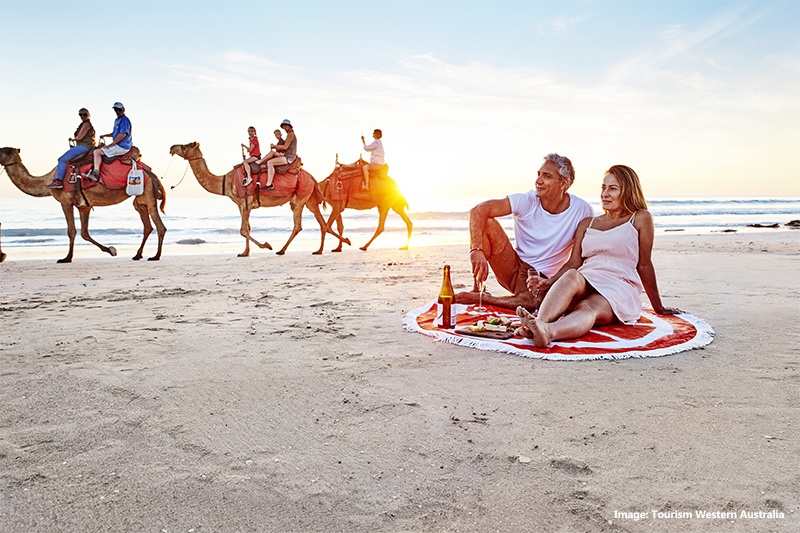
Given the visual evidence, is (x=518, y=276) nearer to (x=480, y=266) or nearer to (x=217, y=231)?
(x=480, y=266)

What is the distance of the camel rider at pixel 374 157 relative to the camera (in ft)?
42.4

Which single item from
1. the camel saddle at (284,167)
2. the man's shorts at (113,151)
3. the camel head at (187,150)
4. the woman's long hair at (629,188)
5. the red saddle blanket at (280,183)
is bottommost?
the woman's long hair at (629,188)

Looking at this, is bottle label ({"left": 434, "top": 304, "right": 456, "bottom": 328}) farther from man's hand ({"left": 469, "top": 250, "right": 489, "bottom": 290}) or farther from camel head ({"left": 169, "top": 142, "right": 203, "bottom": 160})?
camel head ({"left": 169, "top": 142, "right": 203, "bottom": 160})

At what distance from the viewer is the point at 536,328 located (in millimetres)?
3652

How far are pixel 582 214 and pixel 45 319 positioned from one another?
506 cm

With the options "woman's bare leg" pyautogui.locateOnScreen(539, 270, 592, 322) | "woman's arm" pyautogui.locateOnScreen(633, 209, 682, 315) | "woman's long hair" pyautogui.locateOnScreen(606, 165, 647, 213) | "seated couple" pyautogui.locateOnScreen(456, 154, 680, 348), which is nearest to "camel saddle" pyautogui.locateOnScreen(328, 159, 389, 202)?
"seated couple" pyautogui.locateOnScreen(456, 154, 680, 348)

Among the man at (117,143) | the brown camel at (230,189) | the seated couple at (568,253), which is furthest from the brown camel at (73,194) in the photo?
the seated couple at (568,253)

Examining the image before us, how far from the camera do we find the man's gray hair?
4.57m

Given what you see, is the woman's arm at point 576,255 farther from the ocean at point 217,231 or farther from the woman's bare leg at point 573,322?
the ocean at point 217,231

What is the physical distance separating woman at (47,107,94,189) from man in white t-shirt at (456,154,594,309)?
9.26 metres

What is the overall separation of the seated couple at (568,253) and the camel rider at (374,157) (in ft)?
28.0

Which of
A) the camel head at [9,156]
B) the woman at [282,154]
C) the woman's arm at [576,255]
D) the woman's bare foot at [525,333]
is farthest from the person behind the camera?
the woman at [282,154]

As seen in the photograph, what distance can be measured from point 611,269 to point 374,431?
2.49 m

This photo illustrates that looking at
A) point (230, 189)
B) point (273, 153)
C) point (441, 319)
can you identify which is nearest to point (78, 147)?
point (230, 189)
